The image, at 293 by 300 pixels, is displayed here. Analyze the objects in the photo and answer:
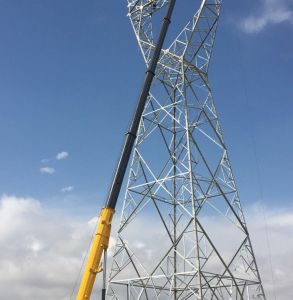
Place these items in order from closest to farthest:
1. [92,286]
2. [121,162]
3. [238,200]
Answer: [92,286]
[121,162]
[238,200]

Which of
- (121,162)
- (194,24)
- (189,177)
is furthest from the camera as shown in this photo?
(194,24)

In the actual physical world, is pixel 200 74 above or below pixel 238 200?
above

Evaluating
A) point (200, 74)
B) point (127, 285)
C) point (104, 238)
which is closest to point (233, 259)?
point (127, 285)

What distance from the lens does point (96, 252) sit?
24453 mm

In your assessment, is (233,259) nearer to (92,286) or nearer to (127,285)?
(127,285)

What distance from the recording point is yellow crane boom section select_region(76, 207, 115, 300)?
23828mm

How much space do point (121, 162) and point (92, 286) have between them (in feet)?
21.0

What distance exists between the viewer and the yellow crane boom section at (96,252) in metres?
23.8

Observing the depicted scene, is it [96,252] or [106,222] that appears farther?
[106,222]

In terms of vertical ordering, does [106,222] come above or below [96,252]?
above

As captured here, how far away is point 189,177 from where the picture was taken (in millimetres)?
32562

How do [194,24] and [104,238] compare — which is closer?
[104,238]

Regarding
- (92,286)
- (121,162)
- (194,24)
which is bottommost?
(92,286)

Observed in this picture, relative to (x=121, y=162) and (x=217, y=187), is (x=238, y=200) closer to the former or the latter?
(x=217, y=187)
